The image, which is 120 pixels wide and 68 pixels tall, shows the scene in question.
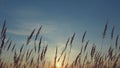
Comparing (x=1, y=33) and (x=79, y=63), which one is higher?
(x=1, y=33)

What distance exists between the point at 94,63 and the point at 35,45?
1.37 m

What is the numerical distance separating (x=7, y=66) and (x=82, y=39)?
76.3 inches

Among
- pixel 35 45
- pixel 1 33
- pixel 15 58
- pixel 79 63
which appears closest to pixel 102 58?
pixel 79 63

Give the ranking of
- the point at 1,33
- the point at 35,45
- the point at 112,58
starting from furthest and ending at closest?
the point at 112,58
the point at 35,45
the point at 1,33

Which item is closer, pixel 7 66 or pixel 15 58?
pixel 15 58

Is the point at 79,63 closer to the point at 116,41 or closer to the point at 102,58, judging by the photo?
the point at 102,58

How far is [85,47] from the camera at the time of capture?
4.75m

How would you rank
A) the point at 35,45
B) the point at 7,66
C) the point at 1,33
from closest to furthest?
the point at 1,33 < the point at 35,45 < the point at 7,66

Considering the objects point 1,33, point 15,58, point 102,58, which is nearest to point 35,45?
point 15,58

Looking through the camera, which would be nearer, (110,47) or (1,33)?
(1,33)

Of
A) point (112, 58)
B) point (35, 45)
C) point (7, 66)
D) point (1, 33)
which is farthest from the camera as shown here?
point (7, 66)

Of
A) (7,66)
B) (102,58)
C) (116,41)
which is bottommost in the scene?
(7,66)

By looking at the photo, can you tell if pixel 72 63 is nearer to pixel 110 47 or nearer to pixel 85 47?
pixel 85 47

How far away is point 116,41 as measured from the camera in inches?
188
